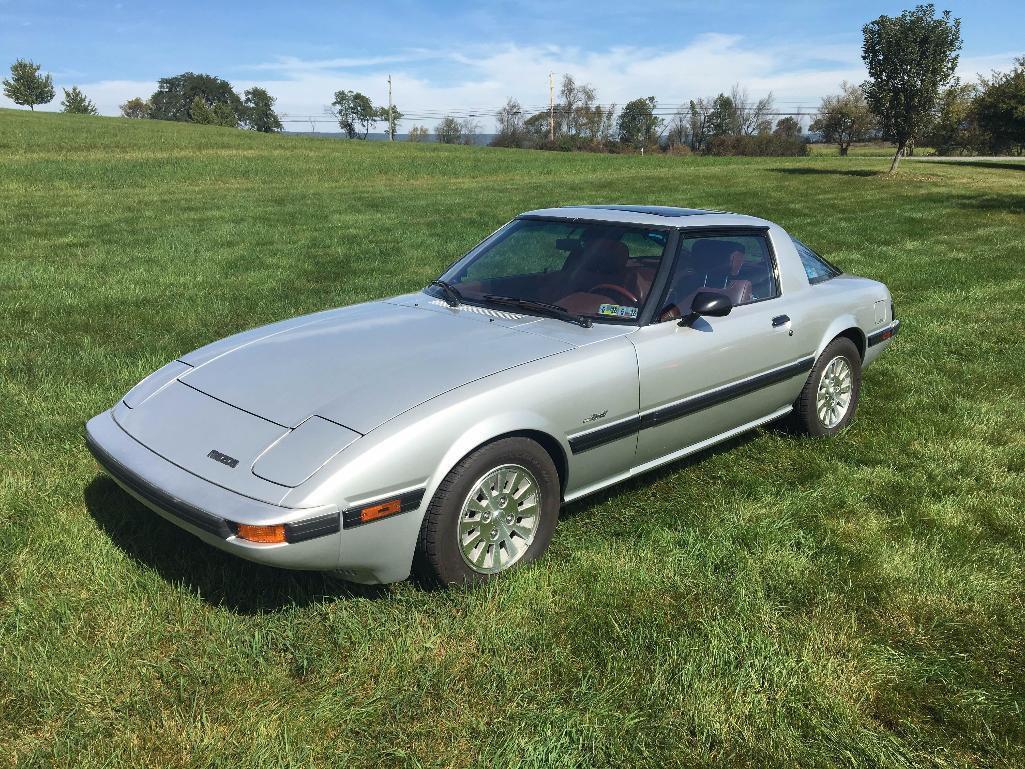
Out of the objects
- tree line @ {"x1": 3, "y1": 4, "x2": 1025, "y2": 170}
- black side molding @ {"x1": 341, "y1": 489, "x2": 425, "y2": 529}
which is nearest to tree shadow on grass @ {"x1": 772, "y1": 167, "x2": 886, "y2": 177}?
tree line @ {"x1": 3, "y1": 4, "x2": 1025, "y2": 170}

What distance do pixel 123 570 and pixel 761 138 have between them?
213 feet

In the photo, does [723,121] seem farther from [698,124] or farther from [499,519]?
[499,519]

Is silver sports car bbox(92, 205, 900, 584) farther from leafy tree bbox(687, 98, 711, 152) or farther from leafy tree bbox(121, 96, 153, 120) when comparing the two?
leafy tree bbox(121, 96, 153, 120)

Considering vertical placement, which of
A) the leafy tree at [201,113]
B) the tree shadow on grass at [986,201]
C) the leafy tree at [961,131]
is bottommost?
the tree shadow on grass at [986,201]

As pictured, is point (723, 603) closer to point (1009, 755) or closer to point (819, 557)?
point (819, 557)

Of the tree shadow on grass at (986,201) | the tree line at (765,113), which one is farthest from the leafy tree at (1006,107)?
the tree shadow on grass at (986,201)

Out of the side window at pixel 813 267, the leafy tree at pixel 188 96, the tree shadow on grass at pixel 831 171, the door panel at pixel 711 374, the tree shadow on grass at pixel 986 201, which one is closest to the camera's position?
the door panel at pixel 711 374

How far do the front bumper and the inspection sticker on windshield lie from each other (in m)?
1.76

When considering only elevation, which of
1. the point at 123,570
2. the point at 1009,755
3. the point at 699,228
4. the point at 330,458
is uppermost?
the point at 699,228

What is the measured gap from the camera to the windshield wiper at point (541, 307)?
369 cm

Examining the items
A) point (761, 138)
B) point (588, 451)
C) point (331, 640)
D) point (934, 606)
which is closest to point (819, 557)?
point (934, 606)

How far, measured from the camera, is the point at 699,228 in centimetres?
416

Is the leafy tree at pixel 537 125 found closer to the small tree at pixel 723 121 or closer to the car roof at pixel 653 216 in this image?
the small tree at pixel 723 121

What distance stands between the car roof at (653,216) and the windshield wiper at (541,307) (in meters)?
0.70
